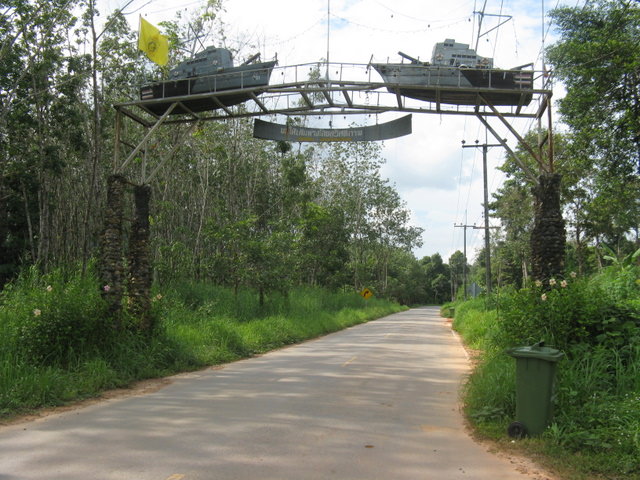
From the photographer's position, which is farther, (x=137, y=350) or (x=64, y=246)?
(x=64, y=246)

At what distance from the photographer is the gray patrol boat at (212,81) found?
11969 mm

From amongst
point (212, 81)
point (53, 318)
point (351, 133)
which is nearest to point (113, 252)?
point (53, 318)

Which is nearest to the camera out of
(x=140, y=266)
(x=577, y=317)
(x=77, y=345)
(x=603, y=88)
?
(x=577, y=317)

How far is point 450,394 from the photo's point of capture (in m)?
9.09

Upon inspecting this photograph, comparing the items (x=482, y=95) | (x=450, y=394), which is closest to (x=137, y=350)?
(x=450, y=394)

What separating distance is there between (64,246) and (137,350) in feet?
51.7

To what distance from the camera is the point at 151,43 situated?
460 inches

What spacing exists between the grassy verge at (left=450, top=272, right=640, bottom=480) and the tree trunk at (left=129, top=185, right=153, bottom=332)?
674 cm

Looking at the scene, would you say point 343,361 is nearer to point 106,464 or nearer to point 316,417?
point 316,417

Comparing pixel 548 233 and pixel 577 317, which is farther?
pixel 548 233

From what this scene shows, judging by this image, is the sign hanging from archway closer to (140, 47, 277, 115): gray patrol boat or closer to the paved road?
(140, 47, 277, 115): gray patrol boat

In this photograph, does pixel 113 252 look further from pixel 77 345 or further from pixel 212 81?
pixel 212 81

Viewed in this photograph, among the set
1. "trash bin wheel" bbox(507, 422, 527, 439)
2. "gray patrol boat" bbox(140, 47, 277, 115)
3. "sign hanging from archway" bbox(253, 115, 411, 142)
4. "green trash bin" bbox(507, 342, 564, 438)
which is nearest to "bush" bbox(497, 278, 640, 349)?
"green trash bin" bbox(507, 342, 564, 438)

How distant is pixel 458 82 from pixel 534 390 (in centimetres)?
749
